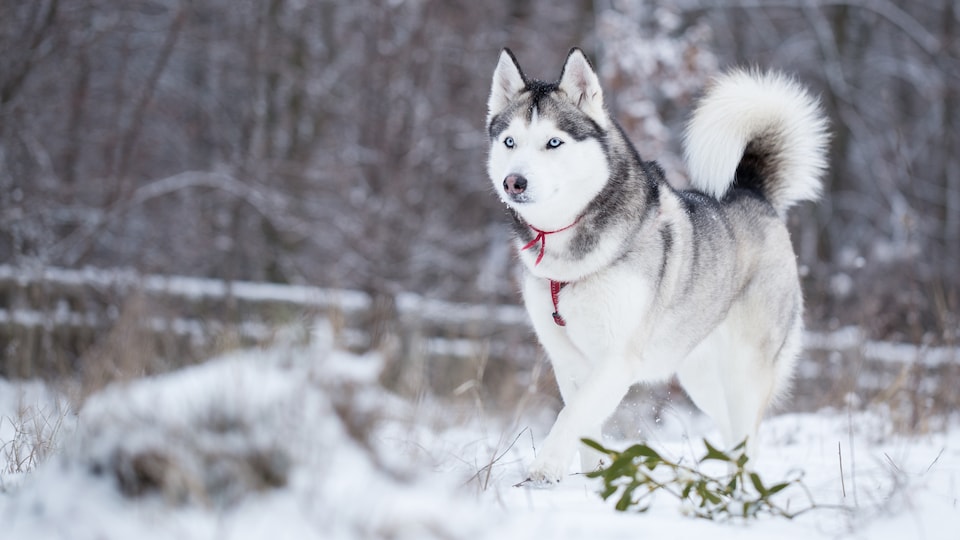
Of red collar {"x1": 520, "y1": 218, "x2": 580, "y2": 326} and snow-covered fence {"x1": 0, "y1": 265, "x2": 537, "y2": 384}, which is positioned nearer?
red collar {"x1": 520, "y1": 218, "x2": 580, "y2": 326}

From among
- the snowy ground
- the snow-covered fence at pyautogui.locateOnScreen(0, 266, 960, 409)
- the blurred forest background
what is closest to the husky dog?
the snowy ground

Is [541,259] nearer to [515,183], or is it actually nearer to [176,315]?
[515,183]

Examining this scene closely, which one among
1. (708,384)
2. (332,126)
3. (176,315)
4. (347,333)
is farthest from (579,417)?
(332,126)

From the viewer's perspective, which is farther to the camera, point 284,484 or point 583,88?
point 583,88

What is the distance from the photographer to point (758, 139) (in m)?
4.24

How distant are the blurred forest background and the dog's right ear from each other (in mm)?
4369

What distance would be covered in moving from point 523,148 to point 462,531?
1.87 m

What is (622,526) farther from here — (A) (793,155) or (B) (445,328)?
(B) (445,328)

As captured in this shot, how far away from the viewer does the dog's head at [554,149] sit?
10.5 feet

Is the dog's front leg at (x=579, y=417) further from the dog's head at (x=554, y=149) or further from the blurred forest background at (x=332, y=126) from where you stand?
the blurred forest background at (x=332, y=126)

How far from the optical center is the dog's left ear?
346 cm

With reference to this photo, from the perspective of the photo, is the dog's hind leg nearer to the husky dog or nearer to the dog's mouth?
the husky dog

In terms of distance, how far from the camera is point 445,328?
894cm

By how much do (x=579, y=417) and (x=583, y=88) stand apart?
4.68 ft
